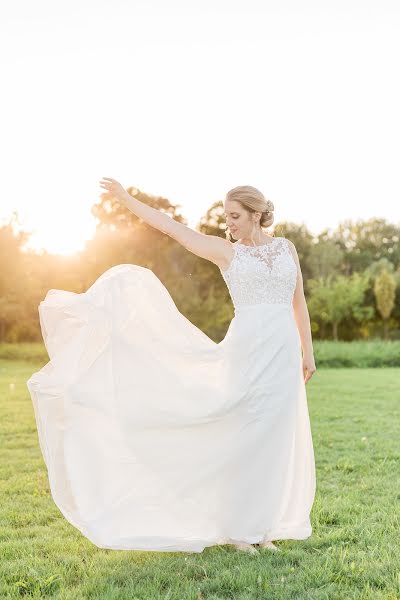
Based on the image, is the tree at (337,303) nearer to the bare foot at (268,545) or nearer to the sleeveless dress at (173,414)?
the sleeveless dress at (173,414)

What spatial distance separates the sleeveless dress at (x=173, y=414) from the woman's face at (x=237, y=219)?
0.14 meters

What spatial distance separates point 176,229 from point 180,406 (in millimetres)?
1300

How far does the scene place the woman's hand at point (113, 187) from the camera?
5.15 meters

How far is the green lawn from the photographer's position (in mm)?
4137

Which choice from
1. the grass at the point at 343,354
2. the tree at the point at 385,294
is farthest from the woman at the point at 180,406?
the tree at the point at 385,294

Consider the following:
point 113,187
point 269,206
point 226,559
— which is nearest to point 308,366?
point 269,206

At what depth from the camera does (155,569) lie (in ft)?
14.7

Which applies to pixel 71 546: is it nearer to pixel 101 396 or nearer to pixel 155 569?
pixel 155 569

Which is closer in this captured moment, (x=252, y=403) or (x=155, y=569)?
(x=155, y=569)

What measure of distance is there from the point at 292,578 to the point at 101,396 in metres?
1.73

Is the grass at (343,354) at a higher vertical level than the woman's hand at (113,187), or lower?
lower

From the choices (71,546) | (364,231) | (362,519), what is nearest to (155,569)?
(71,546)

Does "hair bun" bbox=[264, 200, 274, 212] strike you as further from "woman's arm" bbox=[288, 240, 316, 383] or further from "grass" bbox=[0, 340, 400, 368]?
"grass" bbox=[0, 340, 400, 368]

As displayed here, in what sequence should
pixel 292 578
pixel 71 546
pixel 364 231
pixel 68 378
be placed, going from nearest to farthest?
pixel 292 578 → pixel 68 378 → pixel 71 546 → pixel 364 231
